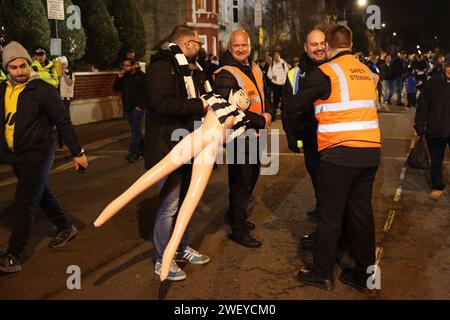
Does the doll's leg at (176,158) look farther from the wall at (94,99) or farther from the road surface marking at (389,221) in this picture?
the wall at (94,99)

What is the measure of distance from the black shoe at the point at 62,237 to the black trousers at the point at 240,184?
1.58 meters

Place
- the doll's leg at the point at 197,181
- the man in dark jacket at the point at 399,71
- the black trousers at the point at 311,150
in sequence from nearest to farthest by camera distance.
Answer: the doll's leg at the point at 197,181 < the black trousers at the point at 311,150 < the man in dark jacket at the point at 399,71

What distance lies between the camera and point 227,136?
414cm

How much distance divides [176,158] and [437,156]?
14.0 feet

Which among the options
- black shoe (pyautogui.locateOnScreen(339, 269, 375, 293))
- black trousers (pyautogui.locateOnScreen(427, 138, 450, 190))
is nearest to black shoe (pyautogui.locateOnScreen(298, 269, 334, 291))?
black shoe (pyautogui.locateOnScreen(339, 269, 375, 293))

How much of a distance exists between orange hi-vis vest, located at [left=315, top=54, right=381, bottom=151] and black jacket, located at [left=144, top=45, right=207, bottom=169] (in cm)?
94

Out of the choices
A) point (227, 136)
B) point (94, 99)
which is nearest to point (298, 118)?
point (227, 136)

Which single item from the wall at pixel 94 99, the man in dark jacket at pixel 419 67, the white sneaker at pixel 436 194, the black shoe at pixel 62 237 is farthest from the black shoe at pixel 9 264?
the man in dark jacket at pixel 419 67

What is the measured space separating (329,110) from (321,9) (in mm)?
43733

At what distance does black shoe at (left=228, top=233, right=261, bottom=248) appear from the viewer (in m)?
5.16

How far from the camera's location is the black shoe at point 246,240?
5160 mm

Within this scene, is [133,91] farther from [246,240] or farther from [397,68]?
[397,68]

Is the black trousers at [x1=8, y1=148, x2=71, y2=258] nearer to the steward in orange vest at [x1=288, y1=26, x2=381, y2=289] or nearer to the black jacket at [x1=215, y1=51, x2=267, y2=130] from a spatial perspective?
the black jacket at [x1=215, y1=51, x2=267, y2=130]
